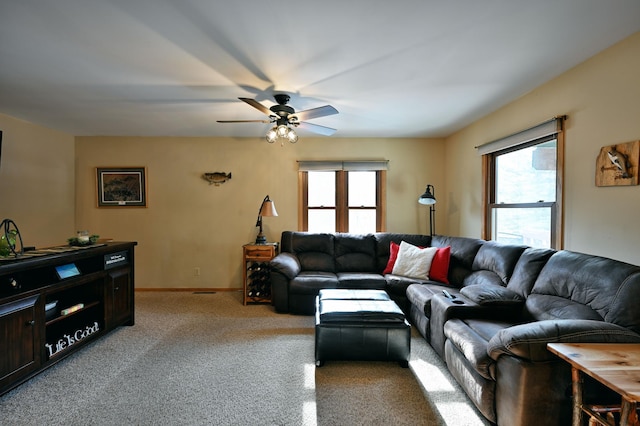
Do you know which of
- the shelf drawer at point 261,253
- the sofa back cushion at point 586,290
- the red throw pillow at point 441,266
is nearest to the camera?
the sofa back cushion at point 586,290

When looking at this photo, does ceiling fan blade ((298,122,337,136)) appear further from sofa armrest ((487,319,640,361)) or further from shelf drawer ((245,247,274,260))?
sofa armrest ((487,319,640,361))

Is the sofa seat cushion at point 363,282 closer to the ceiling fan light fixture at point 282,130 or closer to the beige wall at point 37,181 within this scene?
the ceiling fan light fixture at point 282,130

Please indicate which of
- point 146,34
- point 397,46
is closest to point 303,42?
point 397,46

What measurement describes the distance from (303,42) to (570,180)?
2.48 m

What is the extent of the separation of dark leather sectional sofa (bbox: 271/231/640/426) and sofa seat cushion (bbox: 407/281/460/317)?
1 centimetres

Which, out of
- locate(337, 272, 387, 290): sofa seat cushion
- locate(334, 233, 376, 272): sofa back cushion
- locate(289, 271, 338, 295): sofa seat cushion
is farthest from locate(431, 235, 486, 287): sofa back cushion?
locate(289, 271, 338, 295): sofa seat cushion

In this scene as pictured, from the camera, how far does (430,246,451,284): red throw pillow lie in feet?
11.8

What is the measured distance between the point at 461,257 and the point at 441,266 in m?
0.26

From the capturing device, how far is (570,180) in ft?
8.14

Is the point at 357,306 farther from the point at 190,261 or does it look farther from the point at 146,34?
the point at 190,261

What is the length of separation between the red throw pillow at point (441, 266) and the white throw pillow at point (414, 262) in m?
Answer: 0.05

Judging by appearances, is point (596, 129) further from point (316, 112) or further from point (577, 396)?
point (316, 112)

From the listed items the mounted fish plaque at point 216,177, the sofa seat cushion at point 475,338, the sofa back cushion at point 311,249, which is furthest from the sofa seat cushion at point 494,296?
the mounted fish plaque at point 216,177

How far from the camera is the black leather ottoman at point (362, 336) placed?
247 cm
